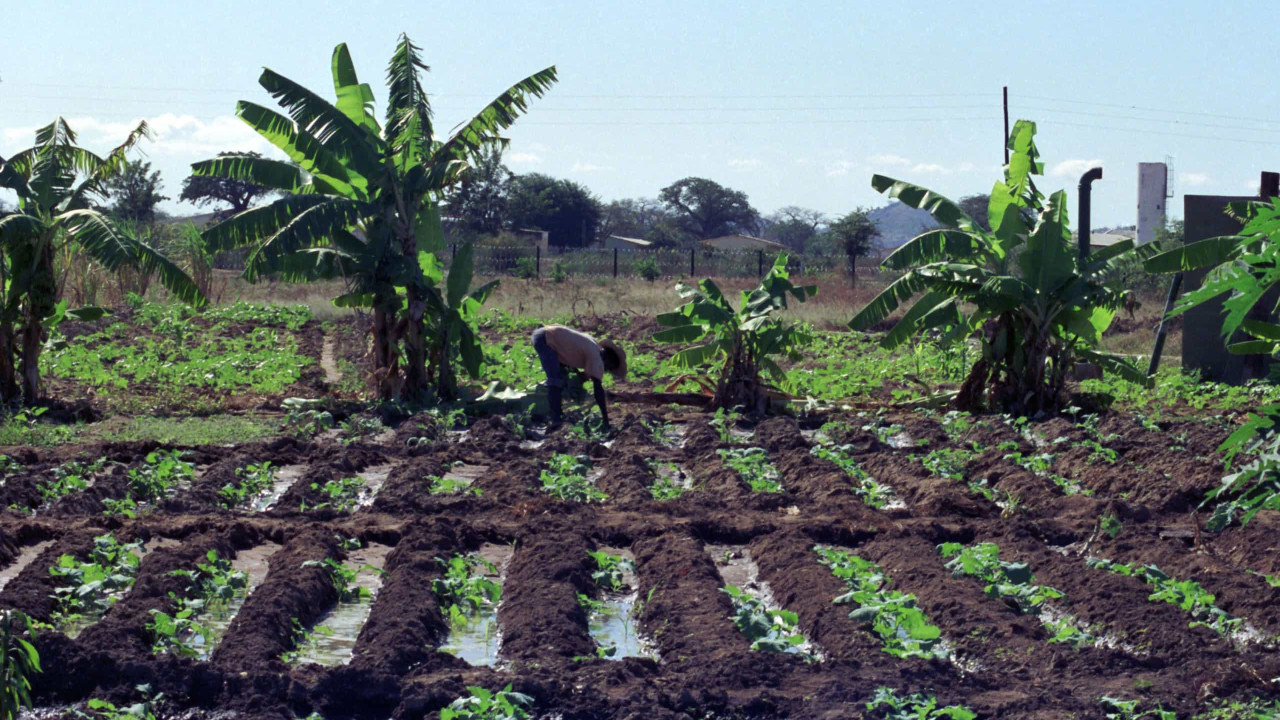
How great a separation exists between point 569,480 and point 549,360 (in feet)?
11.5

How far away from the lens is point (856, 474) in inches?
447

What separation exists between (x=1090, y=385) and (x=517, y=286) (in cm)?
2223

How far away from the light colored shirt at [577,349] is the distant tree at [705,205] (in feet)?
245

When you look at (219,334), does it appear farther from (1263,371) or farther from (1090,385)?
(1263,371)

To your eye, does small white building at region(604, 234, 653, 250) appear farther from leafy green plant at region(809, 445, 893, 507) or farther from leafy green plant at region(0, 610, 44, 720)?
leafy green plant at region(0, 610, 44, 720)

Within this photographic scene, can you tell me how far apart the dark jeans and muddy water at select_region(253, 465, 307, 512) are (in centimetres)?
308

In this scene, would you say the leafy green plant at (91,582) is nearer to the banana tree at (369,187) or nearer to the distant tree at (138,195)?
the banana tree at (369,187)

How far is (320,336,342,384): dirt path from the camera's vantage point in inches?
785

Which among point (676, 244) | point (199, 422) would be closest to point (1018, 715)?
point (199, 422)

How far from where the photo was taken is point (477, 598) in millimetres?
7145

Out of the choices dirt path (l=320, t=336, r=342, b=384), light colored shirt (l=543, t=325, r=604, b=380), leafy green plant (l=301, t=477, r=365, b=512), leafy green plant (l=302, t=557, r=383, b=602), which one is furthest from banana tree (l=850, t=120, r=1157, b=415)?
dirt path (l=320, t=336, r=342, b=384)

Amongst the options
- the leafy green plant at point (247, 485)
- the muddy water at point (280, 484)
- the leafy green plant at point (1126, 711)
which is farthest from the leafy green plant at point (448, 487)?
the leafy green plant at point (1126, 711)

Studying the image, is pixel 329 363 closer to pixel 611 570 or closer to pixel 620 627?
pixel 611 570

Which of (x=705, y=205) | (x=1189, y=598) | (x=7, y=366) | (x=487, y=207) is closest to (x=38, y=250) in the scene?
(x=7, y=366)
